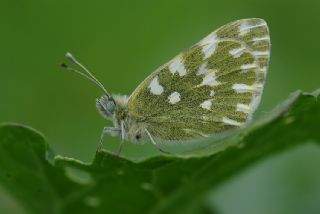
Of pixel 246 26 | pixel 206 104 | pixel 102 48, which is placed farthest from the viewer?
pixel 102 48

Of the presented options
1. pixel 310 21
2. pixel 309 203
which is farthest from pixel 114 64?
pixel 309 203

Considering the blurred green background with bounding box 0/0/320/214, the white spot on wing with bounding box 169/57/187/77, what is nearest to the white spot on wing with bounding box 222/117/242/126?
the white spot on wing with bounding box 169/57/187/77

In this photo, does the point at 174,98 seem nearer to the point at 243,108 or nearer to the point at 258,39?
the point at 243,108

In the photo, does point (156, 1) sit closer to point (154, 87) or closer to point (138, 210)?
point (154, 87)

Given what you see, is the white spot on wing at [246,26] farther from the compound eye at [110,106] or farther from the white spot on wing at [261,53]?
the compound eye at [110,106]

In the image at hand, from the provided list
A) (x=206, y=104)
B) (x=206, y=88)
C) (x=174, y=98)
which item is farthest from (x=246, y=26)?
(x=174, y=98)

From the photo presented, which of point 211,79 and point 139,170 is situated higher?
point 139,170

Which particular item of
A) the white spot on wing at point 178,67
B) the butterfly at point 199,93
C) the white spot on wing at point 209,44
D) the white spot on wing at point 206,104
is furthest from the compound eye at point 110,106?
the white spot on wing at point 209,44
